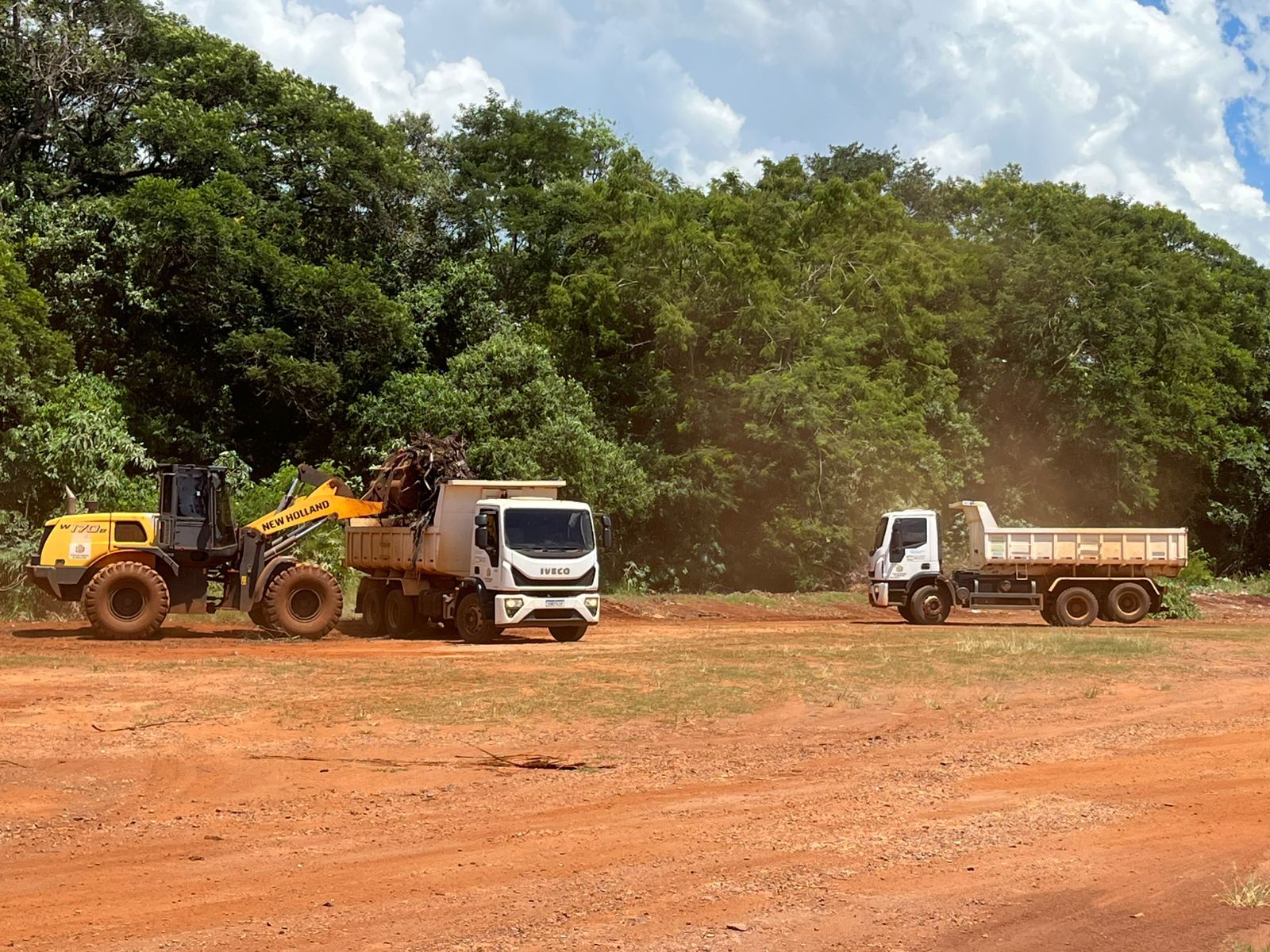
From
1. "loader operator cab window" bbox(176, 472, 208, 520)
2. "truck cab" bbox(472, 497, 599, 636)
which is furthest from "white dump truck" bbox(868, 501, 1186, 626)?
"loader operator cab window" bbox(176, 472, 208, 520)

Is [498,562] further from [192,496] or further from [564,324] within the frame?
[564,324]

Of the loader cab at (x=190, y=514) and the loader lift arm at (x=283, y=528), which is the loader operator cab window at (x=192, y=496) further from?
the loader lift arm at (x=283, y=528)

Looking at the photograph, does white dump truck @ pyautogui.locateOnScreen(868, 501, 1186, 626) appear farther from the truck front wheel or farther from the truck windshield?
the truck windshield

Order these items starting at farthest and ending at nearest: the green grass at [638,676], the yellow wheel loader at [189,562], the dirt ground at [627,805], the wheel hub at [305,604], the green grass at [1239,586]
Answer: the green grass at [1239,586] → the wheel hub at [305,604] → the yellow wheel loader at [189,562] → the green grass at [638,676] → the dirt ground at [627,805]

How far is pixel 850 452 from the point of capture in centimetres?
4128

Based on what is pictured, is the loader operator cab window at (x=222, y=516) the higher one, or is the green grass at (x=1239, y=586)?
the loader operator cab window at (x=222, y=516)

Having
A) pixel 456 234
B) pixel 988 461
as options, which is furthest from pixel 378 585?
pixel 988 461

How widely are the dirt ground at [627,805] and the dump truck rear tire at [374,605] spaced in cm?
749

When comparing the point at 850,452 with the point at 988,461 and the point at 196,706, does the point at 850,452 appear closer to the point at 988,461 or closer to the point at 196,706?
the point at 988,461

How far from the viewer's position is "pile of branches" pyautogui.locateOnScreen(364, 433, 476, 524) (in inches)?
1050

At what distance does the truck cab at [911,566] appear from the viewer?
32.0 metres

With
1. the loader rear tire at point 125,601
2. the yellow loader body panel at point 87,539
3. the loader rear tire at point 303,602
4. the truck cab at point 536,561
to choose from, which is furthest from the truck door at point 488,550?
the yellow loader body panel at point 87,539

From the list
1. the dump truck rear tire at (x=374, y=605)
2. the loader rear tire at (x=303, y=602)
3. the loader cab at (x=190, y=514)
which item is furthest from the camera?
the dump truck rear tire at (x=374, y=605)

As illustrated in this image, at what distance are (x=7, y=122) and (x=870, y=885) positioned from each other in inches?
1577
